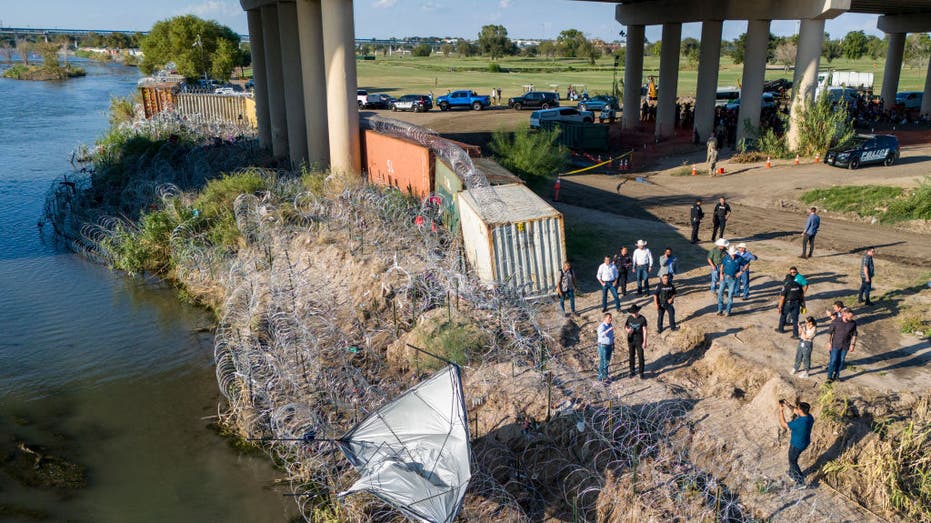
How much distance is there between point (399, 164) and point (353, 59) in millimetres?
4586

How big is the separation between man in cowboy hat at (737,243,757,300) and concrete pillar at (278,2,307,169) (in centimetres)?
1925

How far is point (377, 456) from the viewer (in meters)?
9.32

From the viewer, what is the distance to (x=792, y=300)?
1330cm

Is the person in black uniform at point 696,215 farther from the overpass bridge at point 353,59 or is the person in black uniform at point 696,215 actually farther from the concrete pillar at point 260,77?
the concrete pillar at point 260,77

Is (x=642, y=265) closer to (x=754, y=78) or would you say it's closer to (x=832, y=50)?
(x=754, y=78)

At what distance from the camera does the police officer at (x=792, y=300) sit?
13.2 metres

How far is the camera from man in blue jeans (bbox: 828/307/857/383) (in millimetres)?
11492

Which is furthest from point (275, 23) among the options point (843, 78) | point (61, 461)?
point (843, 78)

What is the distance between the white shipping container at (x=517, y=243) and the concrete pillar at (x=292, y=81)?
15.5 meters

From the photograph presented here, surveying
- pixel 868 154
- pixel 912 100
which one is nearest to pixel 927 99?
pixel 912 100

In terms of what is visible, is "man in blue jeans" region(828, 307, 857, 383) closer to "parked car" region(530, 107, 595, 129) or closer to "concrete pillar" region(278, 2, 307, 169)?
"concrete pillar" region(278, 2, 307, 169)

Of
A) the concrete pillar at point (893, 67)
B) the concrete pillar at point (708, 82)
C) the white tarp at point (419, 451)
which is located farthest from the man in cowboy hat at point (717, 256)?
the concrete pillar at point (893, 67)

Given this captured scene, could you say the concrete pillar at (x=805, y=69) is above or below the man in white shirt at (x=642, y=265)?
above

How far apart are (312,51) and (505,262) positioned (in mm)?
14558
